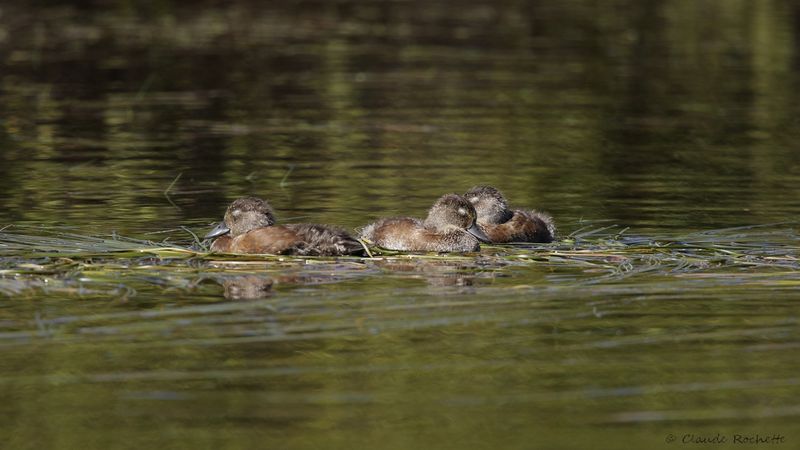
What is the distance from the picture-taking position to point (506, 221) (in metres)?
10.5

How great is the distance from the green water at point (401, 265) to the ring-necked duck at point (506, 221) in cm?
21

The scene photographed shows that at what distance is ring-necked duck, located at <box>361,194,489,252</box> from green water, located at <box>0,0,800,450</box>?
372mm

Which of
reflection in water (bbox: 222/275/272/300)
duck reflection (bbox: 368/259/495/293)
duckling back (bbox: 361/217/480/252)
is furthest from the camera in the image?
duckling back (bbox: 361/217/480/252)

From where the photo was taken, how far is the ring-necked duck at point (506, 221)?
33.6 ft

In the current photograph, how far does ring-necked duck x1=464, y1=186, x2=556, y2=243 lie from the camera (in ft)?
33.6

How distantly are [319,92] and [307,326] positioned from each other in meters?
13.1

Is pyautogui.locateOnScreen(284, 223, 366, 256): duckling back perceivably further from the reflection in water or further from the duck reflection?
the reflection in water

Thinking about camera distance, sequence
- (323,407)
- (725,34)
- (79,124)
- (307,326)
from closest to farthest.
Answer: (323,407) < (307,326) < (79,124) < (725,34)

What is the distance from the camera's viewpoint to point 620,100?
2011cm

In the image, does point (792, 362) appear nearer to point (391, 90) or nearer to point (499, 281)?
point (499, 281)

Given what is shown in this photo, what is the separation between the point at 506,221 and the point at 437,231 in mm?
691

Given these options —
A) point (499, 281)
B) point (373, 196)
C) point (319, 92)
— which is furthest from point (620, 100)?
point (499, 281)

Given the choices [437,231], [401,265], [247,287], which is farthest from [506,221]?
[247,287]

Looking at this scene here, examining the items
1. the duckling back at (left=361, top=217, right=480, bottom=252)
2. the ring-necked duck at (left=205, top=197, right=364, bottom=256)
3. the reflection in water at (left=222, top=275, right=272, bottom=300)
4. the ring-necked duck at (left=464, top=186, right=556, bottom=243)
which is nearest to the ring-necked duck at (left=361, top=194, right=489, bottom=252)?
the duckling back at (left=361, top=217, right=480, bottom=252)
